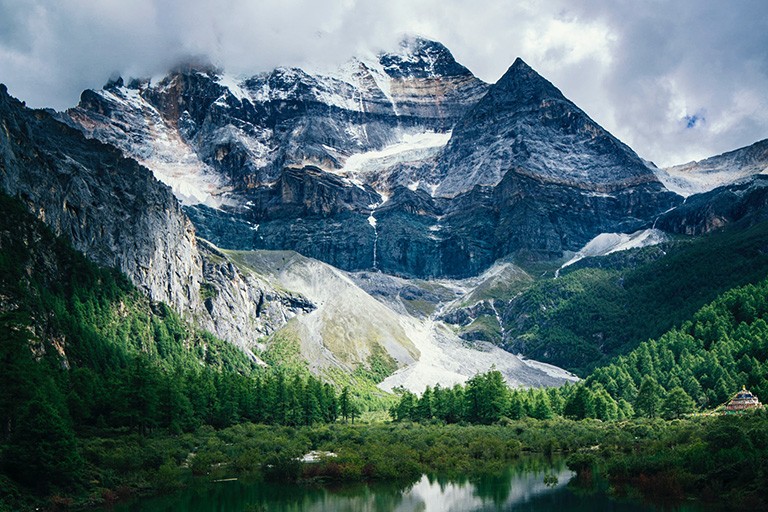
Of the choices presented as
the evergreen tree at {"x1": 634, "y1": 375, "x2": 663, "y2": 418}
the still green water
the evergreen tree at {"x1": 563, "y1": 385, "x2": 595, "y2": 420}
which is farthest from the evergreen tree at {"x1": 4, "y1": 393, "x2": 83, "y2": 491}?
the evergreen tree at {"x1": 634, "y1": 375, "x2": 663, "y2": 418}

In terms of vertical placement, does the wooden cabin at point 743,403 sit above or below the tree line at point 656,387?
below

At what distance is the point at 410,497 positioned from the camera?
8000cm

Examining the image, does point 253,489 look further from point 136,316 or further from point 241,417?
point 136,316

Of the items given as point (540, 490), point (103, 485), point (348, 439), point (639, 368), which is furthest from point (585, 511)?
point (639, 368)

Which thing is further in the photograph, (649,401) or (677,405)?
(649,401)

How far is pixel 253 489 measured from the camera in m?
83.4

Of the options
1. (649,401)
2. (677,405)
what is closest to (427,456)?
(677,405)

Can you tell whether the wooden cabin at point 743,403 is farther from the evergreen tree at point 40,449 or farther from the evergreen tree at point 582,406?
the evergreen tree at point 40,449

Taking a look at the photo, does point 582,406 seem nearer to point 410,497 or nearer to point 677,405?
point 677,405

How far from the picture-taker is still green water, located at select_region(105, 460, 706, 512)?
233 feet

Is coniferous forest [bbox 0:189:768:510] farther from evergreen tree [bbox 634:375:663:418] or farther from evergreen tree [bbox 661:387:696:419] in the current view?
evergreen tree [bbox 634:375:663:418]

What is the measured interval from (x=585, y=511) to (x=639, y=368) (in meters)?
118

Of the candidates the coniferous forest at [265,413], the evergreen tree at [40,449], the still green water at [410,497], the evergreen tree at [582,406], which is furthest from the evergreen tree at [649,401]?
the evergreen tree at [40,449]

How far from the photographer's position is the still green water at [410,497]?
71.1 metres
